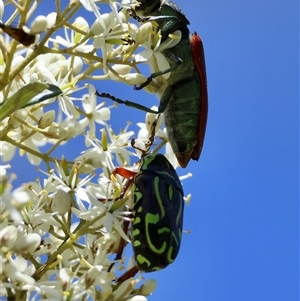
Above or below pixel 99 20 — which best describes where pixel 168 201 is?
below

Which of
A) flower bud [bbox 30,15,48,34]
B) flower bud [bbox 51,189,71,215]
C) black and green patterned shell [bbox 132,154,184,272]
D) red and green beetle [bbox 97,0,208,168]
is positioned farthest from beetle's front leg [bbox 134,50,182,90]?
flower bud [bbox 30,15,48,34]

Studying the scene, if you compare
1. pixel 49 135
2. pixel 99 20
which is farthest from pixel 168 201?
pixel 99 20

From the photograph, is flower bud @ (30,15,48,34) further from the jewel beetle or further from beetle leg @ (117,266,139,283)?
beetle leg @ (117,266,139,283)

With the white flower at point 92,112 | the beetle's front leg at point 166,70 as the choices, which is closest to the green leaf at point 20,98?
the white flower at point 92,112

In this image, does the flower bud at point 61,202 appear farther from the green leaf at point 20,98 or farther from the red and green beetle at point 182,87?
the red and green beetle at point 182,87

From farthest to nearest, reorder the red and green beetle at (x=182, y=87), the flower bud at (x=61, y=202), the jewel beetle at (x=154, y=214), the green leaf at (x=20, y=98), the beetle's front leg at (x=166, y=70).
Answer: the red and green beetle at (x=182, y=87)
the beetle's front leg at (x=166, y=70)
the jewel beetle at (x=154, y=214)
the flower bud at (x=61, y=202)
the green leaf at (x=20, y=98)

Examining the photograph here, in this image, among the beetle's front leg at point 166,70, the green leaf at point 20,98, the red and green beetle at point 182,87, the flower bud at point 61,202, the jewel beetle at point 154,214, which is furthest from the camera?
the red and green beetle at point 182,87

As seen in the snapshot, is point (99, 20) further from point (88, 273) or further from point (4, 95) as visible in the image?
point (88, 273)
